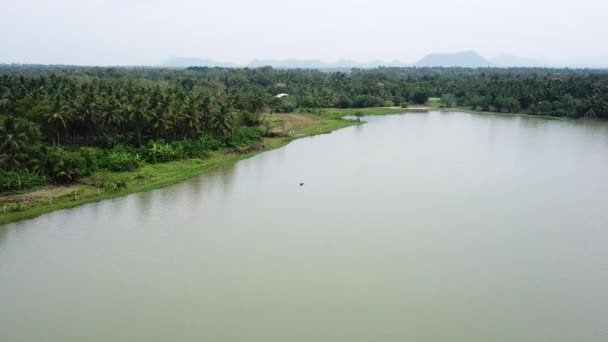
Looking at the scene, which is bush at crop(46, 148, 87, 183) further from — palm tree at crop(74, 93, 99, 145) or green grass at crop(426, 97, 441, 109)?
green grass at crop(426, 97, 441, 109)

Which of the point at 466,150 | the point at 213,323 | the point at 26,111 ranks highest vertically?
the point at 26,111

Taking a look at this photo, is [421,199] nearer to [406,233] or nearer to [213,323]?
[406,233]

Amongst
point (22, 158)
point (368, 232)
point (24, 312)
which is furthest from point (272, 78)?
point (24, 312)

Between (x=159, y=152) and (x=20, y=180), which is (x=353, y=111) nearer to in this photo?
(x=159, y=152)

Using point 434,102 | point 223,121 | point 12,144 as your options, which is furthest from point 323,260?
point 434,102

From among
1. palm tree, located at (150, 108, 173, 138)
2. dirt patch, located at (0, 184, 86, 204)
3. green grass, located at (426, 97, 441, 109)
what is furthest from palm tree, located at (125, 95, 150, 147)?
green grass, located at (426, 97, 441, 109)

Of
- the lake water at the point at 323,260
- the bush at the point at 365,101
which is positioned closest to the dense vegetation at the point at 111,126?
the lake water at the point at 323,260
